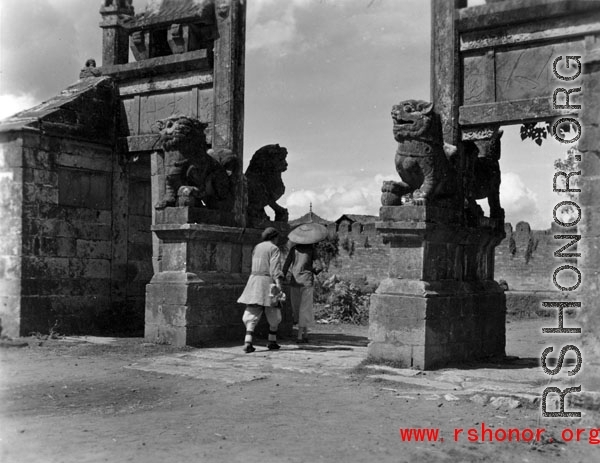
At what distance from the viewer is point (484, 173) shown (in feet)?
29.7

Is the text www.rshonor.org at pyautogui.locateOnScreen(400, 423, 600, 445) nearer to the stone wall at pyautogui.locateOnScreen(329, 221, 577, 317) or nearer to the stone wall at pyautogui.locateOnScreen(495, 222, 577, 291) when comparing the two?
the stone wall at pyautogui.locateOnScreen(329, 221, 577, 317)

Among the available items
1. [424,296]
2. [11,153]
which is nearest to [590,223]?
[424,296]

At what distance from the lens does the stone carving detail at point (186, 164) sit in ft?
31.5

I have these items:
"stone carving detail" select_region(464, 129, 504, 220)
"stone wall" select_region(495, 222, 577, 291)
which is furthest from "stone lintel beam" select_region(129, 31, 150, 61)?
"stone wall" select_region(495, 222, 577, 291)

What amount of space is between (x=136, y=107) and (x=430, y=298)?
6.17 metres

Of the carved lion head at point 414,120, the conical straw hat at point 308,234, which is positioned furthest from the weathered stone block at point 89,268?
the carved lion head at point 414,120

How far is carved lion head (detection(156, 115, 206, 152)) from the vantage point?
9555 millimetres

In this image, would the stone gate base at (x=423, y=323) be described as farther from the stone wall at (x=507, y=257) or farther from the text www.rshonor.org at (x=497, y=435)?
the stone wall at (x=507, y=257)

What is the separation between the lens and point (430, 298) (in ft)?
25.3

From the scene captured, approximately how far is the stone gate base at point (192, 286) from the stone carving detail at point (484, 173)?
3.41 meters

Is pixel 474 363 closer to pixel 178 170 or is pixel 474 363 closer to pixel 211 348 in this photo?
pixel 211 348

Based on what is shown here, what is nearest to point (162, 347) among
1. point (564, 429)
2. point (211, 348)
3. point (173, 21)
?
point (211, 348)

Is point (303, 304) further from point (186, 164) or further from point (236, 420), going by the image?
point (236, 420)

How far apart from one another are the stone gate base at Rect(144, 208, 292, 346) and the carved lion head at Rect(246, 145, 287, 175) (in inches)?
45.1
